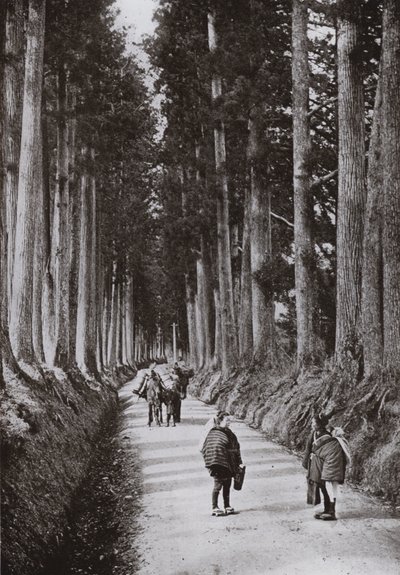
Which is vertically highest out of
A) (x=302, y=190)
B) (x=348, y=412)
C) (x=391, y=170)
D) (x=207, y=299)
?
(x=302, y=190)

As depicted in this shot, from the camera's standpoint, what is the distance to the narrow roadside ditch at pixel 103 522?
719 centimetres

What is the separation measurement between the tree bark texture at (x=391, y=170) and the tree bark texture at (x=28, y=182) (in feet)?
23.5

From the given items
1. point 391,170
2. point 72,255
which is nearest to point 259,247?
point 72,255

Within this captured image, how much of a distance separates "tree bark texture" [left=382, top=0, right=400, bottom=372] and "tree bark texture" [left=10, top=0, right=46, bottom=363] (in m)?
7.16

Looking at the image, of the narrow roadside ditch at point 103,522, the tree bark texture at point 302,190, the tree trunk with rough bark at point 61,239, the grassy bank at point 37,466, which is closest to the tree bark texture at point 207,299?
the tree trunk with rough bark at point 61,239

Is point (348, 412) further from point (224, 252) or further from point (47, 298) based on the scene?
point (224, 252)

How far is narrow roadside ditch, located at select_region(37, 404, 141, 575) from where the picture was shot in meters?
7.19

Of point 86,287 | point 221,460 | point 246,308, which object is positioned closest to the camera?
point 221,460

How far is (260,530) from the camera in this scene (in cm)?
767

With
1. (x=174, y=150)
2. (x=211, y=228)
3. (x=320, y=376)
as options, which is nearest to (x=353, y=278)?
(x=320, y=376)

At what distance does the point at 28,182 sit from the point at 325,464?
8.70m

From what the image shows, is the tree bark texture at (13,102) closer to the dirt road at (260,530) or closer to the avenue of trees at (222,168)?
the avenue of trees at (222,168)

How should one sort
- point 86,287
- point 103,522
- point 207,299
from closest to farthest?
point 103,522 → point 86,287 → point 207,299

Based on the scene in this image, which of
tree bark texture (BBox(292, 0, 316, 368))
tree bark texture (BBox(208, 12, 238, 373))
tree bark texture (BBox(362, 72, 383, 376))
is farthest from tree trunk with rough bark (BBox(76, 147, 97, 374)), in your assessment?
tree bark texture (BBox(362, 72, 383, 376))
